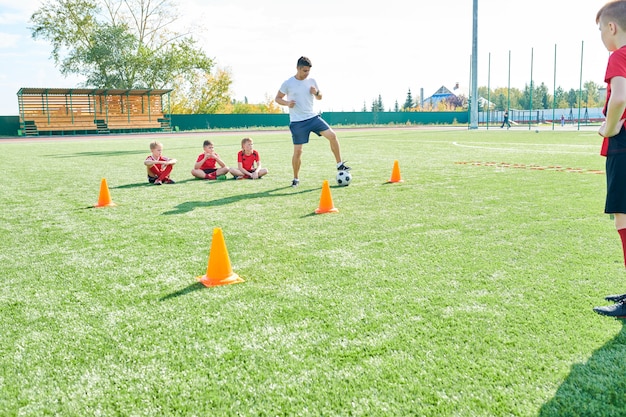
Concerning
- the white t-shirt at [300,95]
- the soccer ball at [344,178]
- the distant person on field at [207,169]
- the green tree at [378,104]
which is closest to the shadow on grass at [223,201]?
the soccer ball at [344,178]

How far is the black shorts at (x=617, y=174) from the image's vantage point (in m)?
3.00

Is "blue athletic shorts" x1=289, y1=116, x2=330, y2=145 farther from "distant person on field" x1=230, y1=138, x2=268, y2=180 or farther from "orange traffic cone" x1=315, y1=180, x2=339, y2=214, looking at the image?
"orange traffic cone" x1=315, y1=180, x2=339, y2=214

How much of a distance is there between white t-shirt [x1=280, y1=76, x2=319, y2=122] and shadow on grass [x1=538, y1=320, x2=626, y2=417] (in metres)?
6.92

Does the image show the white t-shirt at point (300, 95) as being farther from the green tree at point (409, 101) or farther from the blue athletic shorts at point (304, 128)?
the green tree at point (409, 101)

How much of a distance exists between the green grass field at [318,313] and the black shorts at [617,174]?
596mm

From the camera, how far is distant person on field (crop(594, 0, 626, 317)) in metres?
2.82

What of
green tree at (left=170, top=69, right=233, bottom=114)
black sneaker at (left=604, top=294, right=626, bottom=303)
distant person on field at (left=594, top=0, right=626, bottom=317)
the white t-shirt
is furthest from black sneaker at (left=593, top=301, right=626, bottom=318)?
green tree at (left=170, top=69, right=233, bottom=114)

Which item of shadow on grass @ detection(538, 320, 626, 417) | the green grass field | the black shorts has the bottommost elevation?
shadow on grass @ detection(538, 320, 626, 417)

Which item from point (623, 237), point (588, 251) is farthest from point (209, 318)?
point (588, 251)

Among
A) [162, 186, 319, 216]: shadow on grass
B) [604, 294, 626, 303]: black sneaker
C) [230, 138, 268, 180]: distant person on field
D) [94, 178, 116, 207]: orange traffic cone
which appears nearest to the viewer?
[604, 294, 626, 303]: black sneaker

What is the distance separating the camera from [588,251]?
424cm

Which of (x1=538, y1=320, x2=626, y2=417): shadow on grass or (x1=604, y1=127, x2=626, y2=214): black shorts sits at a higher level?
(x1=604, y1=127, x2=626, y2=214): black shorts

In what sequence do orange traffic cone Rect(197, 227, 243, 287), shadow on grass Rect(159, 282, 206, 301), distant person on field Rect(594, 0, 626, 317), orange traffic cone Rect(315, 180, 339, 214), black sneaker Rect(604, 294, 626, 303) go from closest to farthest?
distant person on field Rect(594, 0, 626, 317) → black sneaker Rect(604, 294, 626, 303) → shadow on grass Rect(159, 282, 206, 301) → orange traffic cone Rect(197, 227, 243, 287) → orange traffic cone Rect(315, 180, 339, 214)

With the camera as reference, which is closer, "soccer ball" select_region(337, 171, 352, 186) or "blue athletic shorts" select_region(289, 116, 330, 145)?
"soccer ball" select_region(337, 171, 352, 186)
